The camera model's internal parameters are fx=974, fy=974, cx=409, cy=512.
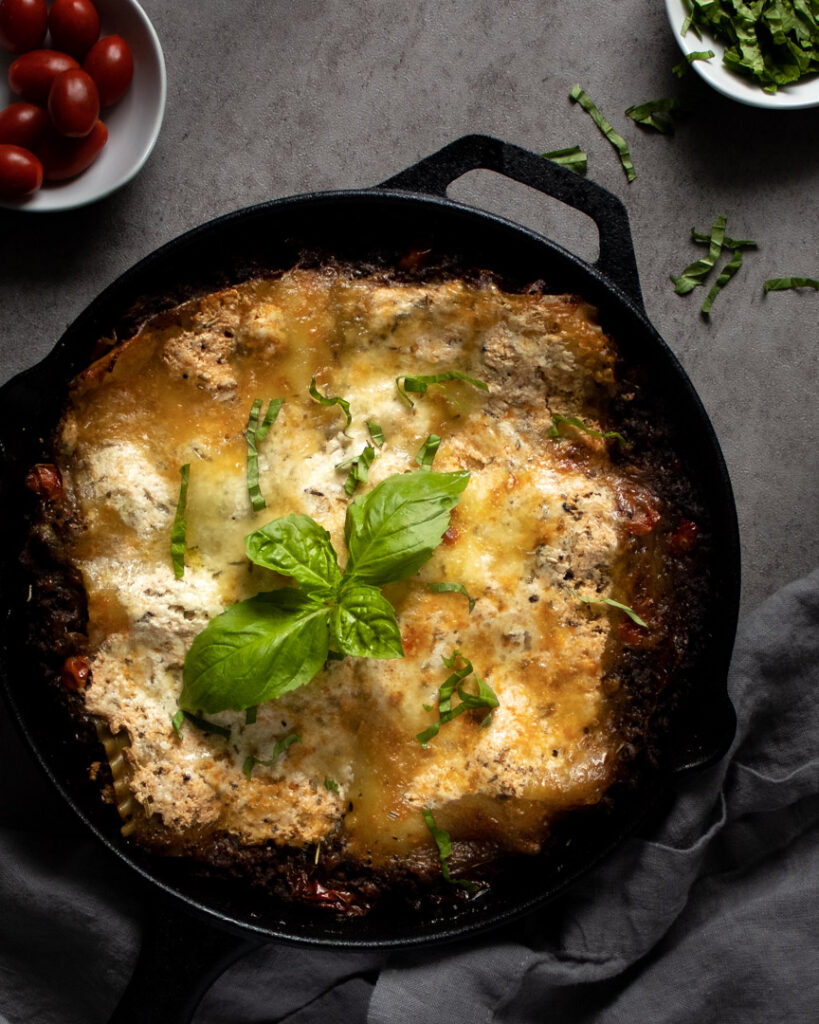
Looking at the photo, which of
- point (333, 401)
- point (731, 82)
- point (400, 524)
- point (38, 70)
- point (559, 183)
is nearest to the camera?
point (400, 524)

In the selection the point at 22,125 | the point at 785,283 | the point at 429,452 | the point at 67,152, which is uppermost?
the point at 22,125

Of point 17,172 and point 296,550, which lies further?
point 17,172

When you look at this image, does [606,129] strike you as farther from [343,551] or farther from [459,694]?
[459,694]

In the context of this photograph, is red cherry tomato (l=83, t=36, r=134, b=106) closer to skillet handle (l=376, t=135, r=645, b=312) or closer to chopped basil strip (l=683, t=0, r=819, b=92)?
skillet handle (l=376, t=135, r=645, b=312)

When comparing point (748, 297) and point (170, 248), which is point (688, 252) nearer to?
point (748, 297)

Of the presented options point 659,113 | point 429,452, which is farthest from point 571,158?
point 429,452

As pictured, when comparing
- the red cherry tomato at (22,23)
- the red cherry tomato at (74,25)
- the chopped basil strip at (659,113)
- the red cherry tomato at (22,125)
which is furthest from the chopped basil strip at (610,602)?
the red cherry tomato at (22,23)
